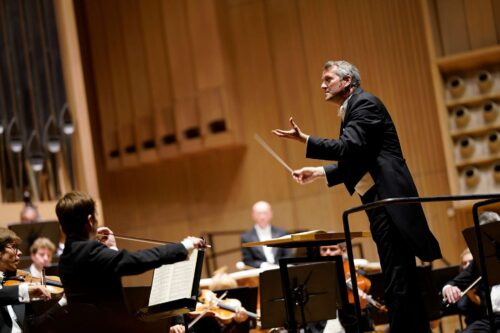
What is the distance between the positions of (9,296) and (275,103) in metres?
6.12

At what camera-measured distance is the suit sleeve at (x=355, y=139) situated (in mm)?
4031

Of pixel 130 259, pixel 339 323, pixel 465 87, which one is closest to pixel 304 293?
pixel 339 323

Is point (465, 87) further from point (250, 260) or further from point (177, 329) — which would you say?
point (177, 329)

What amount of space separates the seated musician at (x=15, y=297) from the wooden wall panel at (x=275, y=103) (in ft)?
17.1

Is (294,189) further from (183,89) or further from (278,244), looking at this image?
(278,244)

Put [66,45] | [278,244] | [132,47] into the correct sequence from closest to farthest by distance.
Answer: [278,244] < [66,45] < [132,47]

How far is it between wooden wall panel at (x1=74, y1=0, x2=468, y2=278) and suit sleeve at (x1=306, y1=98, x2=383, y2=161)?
16.2 feet

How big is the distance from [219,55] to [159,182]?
193cm

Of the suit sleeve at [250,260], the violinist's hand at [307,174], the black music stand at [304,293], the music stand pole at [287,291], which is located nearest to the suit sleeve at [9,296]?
the music stand pole at [287,291]

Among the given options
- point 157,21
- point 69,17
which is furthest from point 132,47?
point 69,17

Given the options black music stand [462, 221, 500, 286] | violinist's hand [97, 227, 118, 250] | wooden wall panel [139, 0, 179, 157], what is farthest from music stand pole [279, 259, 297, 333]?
wooden wall panel [139, 0, 179, 157]

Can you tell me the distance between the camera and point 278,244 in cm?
413

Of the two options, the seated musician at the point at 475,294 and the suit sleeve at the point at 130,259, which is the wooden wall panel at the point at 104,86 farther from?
the suit sleeve at the point at 130,259

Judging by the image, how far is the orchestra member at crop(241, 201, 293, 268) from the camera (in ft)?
25.1
